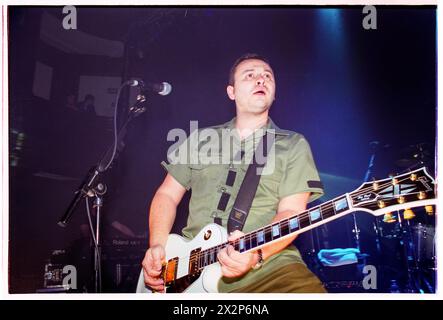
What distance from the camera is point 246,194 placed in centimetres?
320

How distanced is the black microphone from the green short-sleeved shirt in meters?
0.31

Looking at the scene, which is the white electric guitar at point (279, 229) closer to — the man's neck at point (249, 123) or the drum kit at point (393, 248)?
the drum kit at point (393, 248)

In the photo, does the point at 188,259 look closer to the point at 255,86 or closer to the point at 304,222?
the point at 304,222

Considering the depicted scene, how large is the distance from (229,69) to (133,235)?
1.13 meters

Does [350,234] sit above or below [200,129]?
below

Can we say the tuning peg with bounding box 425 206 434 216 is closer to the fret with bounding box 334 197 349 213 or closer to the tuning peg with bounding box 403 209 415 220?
the tuning peg with bounding box 403 209 415 220

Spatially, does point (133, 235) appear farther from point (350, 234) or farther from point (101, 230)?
point (350, 234)

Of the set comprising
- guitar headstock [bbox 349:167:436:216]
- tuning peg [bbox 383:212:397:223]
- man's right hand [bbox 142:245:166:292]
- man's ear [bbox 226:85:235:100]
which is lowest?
man's right hand [bbox 142:245:166:292]

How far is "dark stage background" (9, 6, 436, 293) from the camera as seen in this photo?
3260 mm

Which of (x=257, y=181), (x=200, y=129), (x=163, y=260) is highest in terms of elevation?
(x=200, y=129)

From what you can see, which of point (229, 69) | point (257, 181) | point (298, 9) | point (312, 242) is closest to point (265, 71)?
point (229, 69)

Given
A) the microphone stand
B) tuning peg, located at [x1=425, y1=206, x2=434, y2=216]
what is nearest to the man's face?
the microphone stand

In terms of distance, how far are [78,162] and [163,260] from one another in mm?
767

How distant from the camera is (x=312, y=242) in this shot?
3.17 metres
